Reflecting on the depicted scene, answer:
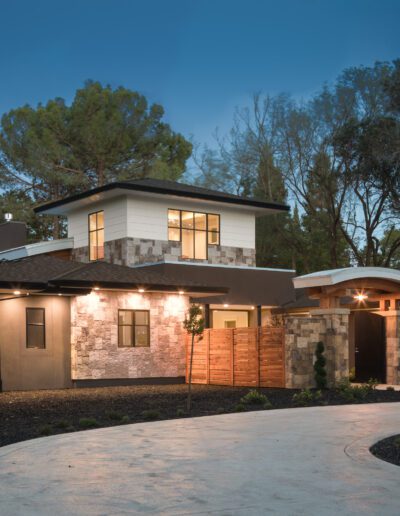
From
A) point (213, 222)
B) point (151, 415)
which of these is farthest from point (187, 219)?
point (151, 415)

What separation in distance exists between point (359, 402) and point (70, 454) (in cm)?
945

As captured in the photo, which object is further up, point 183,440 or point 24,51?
point 24,51

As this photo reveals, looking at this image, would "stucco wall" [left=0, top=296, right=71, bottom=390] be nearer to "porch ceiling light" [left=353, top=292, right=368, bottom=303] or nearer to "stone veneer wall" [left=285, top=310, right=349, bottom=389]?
"stone veneer wall" [left=285, top=310, right=349, bottom=389]

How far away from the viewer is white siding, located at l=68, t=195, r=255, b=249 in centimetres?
2906

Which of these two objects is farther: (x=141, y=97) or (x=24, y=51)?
(x=24, y=51)

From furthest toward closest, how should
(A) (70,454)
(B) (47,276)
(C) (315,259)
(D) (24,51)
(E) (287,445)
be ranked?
(D) (24,51) → (C) (315,259) → (B) (47,276) → (E) (287,445) → (A) (70,454)

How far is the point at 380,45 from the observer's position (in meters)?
40.6

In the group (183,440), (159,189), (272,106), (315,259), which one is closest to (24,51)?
(272,106)

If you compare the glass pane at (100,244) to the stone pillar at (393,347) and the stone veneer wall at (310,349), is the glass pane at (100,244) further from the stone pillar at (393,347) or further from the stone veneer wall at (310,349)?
the stone pillar at (393,347)

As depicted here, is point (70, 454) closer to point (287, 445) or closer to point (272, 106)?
point (287, 445)

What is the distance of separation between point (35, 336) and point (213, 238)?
10.7 meters

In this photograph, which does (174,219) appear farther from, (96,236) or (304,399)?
(304,399)

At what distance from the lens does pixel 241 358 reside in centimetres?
2250

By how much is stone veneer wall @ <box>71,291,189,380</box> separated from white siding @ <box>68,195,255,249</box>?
4988mm
